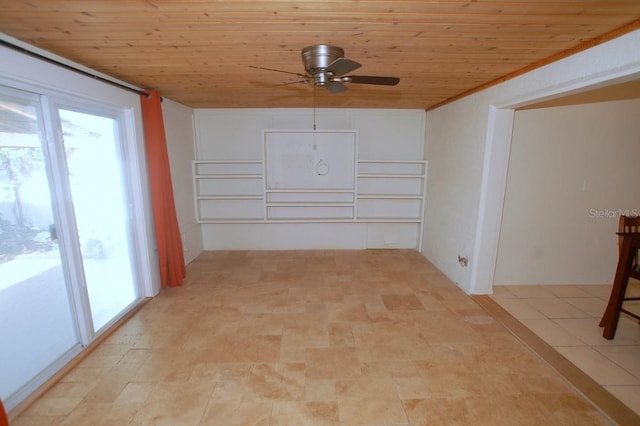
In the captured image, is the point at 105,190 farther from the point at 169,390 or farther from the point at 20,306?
the point at 169,390

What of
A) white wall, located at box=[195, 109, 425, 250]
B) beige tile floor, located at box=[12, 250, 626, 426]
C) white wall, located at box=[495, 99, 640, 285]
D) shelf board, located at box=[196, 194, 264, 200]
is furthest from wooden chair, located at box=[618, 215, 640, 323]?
shelf board, located at box=[196, 194, 264, 200]

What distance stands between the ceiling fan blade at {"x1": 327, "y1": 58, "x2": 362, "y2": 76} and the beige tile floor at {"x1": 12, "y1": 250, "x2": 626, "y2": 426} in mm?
2105

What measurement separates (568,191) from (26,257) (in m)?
5.01

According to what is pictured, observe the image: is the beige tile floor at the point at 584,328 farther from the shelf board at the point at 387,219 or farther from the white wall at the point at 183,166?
the white wall at the point at 183,166

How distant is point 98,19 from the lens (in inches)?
63.1

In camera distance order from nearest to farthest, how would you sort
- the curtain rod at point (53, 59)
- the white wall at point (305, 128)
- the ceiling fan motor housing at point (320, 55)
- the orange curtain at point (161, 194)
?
the curtain rod at point (53, 59) → the ceiling fan motor housing at point (320, 55) → the orange curtain at point (161, 194) → the white wall at point (305, 128)

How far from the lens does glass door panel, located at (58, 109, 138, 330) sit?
240cm

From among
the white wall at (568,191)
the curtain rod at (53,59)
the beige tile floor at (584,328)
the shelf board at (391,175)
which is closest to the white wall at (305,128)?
the shelf board at (391,175)

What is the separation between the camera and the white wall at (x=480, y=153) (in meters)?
1.88

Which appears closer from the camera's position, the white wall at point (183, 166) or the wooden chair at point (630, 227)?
the wooden chair at point (630, 227)

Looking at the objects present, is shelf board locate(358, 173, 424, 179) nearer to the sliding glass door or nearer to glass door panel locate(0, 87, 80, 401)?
the sliding glass door

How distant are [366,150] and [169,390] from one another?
4.00 meters

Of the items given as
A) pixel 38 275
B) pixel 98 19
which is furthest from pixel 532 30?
pixel 38 275

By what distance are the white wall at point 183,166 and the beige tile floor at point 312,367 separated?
46.5 inches
